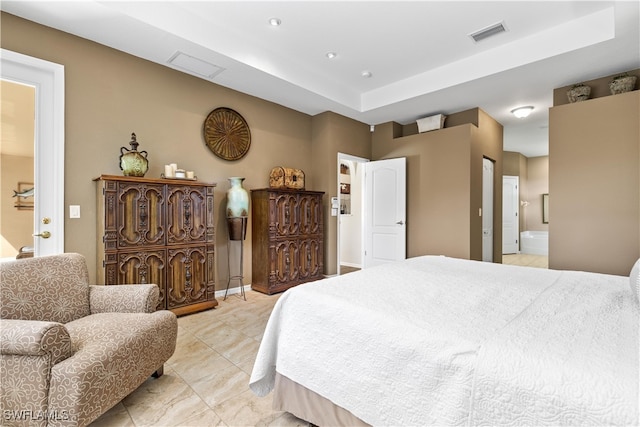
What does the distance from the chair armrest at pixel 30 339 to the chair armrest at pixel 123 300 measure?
59cm

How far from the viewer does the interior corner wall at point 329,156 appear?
15.9 feet

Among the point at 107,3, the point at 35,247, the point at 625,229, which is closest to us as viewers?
the point at 107,3

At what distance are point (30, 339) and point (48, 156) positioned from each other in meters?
2.12

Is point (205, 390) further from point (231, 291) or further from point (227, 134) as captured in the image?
point (227, 134)

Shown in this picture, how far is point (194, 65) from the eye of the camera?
3.34 metres

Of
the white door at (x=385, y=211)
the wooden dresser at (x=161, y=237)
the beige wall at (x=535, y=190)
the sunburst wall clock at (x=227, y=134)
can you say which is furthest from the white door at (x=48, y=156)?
the beige wall at (x=535, y=190)

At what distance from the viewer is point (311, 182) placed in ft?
16.8

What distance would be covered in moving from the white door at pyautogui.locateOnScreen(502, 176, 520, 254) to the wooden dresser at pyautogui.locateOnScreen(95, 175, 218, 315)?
24.6ft

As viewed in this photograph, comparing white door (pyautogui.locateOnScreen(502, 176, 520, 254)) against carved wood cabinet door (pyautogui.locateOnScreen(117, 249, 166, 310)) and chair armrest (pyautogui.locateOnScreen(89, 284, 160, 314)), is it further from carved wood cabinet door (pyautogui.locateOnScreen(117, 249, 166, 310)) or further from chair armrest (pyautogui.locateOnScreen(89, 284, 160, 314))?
chair armrest (pyautogui.locateOnScreen(89, 284, 160, 314))

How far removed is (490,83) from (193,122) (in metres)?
3.65

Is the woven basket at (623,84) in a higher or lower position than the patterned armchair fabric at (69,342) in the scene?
higher

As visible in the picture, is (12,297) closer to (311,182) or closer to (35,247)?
(35,247)

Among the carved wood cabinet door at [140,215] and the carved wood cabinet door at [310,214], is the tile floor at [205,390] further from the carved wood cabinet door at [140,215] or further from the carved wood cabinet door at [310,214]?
the carved wood cabinet door at [310,214]

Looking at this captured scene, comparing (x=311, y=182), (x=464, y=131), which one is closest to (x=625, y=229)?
(x=464, y=131)
